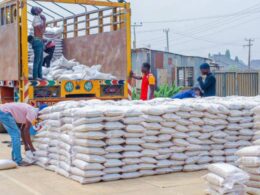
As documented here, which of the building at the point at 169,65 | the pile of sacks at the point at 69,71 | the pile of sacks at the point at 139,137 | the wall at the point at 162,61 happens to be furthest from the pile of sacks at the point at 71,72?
the wall at the point at 162,61

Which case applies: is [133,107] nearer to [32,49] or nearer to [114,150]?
[114,150]

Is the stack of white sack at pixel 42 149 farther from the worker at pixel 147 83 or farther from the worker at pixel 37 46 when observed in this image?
the worker at pixel 147 83

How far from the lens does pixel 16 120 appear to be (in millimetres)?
8539

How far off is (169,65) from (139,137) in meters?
28.5

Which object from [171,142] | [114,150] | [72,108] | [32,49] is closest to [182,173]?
[171,142]

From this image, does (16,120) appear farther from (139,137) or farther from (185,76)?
(185,76)

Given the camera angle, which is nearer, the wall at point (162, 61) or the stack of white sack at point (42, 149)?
the stack of white sack at point (42, 149)

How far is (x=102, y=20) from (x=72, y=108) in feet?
16.2

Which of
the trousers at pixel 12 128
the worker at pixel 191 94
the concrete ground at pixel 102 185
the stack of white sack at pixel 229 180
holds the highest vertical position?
the worker at pixel 191 94

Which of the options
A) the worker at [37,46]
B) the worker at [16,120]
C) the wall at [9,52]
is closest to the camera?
the worker at [16,120]

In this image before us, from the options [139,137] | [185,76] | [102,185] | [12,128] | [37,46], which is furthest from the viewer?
[185,76]

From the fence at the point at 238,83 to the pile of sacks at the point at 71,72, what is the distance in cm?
1230

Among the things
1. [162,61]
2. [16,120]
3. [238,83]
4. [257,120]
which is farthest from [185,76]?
[257,120]

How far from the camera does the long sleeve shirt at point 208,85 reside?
9747 mm
